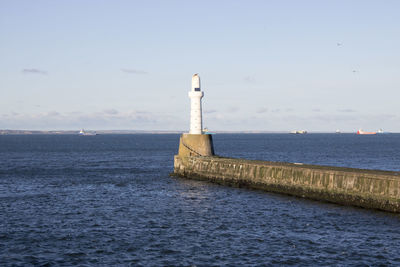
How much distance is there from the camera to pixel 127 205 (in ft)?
108

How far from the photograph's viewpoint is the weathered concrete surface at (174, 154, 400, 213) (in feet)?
92.5

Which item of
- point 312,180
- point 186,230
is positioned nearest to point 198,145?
point 312,180

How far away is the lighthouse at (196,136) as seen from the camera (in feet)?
169

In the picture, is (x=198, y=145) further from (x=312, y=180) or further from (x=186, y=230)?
(x=186, y=230)

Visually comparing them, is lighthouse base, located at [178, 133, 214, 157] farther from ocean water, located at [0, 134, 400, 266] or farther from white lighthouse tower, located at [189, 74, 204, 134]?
ocean water, located at [0, 134, 400, 266]

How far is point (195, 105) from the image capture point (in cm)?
5184

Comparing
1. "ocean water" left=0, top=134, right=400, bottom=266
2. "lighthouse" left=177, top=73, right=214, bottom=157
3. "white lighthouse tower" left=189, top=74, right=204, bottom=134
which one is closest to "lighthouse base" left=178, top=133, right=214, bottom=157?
"lighthouse" left=177, top=73, right=214, bottom=157

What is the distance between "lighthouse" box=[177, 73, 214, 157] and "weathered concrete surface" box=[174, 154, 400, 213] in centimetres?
149

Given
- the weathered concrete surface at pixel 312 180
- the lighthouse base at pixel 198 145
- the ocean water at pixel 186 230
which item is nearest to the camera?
the ocean water at pixel 186 230

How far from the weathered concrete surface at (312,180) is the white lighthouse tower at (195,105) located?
402cm

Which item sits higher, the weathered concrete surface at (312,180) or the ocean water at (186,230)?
the weathered concrete surface at (312,180)

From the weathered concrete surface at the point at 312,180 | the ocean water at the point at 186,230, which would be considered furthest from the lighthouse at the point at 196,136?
the ocean water at the point at 186,230

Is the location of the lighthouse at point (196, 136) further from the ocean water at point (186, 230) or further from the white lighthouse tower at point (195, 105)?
the ocean water at point (186, 230)

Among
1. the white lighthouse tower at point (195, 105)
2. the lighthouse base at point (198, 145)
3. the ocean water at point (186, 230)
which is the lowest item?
the ocean water at point (186, 230)
